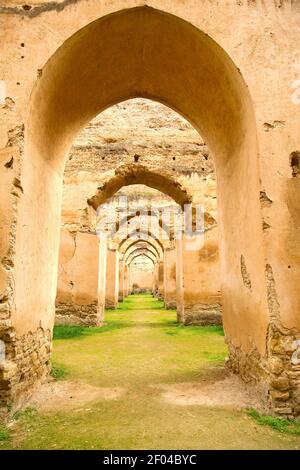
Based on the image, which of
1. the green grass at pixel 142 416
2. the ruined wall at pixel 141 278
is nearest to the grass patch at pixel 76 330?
the green grass at pixel 142 416

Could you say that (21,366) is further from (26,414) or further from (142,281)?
(142,281)

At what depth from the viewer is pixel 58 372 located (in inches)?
164

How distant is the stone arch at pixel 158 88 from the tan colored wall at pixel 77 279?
15.4ft

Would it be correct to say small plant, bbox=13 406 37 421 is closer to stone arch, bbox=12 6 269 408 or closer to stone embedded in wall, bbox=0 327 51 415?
stone embedded in wall, bbox=0 327 51 415

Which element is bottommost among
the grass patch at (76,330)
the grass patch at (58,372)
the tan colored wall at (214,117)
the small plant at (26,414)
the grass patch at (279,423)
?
the grass patch at (76,330)

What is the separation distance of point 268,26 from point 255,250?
2401 mm

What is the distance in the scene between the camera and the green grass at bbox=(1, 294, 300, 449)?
2.30 metres

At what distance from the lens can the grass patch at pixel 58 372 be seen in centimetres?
398

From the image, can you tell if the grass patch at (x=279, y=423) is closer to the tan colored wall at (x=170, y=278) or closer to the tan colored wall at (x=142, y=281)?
the tan colored wall at (x=170, y=278)

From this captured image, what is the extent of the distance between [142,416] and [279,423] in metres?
1.14

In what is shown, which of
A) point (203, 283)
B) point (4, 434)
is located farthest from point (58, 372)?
point (203, 283)

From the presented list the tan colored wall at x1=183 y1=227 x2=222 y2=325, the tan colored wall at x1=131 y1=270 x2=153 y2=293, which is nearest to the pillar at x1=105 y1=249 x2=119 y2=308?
the tan colored wall at x1=183 y1=227 x2=222 y2=325

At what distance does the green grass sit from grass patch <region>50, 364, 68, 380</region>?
0.05m
